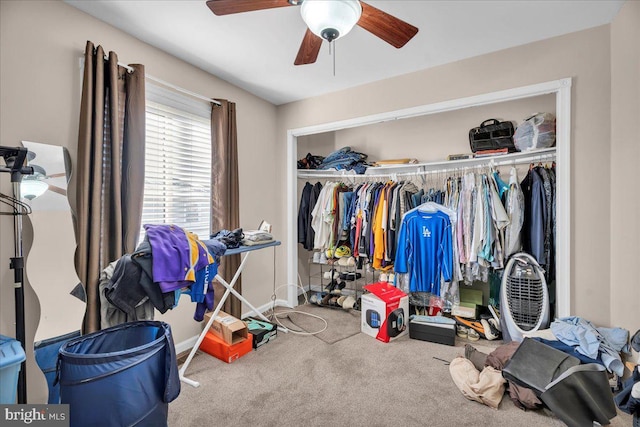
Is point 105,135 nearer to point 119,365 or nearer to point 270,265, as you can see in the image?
point 119,365

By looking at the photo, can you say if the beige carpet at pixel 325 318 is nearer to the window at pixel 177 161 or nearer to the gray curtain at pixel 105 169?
the window at pixel 177 161

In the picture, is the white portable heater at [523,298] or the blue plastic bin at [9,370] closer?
the blue plastic bin at [9,370]

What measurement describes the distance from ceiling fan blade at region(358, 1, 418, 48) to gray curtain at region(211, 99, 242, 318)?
5.90ft

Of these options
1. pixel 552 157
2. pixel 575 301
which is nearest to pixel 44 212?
pixel 575 301

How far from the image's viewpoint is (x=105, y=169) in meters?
2.05

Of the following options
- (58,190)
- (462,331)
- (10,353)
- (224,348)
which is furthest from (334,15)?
(462,331)

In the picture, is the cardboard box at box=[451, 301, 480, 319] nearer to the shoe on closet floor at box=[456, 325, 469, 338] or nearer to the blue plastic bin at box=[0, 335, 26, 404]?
the shoe on closet floor at box=[456, 325, 469, 338]

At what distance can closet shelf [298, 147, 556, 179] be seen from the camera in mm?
2859

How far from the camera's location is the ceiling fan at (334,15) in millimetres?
1389

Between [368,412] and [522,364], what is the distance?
1.03m

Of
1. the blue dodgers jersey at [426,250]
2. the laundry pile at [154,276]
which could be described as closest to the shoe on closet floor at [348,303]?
the blue dodgers jersey at [426,250]

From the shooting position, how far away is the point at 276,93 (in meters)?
3.46

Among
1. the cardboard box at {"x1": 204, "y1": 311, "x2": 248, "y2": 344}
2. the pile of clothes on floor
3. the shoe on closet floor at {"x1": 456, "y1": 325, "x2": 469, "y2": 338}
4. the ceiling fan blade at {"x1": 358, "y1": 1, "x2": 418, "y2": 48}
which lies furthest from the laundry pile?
the shoe on closet floor at {"x1": 456, "y1": 325, "x2": 469, "y2": 338}

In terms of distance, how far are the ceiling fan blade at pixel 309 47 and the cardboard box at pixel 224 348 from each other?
224 centimetres
